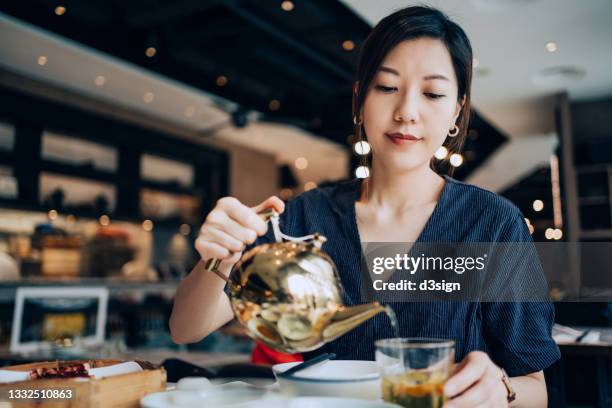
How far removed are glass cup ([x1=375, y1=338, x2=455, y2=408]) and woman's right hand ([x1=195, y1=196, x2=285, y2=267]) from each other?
247mm

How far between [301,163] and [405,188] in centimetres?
932

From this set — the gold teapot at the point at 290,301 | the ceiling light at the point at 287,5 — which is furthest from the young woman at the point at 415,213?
the ceiling light at the point at 287,5

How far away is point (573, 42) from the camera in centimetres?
514

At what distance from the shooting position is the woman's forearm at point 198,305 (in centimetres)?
99

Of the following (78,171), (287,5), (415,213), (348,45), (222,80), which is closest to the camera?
(415,213)

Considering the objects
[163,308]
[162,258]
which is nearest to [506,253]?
[163,308]

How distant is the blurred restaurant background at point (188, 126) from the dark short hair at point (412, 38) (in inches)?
54.9

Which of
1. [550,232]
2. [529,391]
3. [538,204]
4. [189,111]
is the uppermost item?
[189,111]

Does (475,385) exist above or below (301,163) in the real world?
below

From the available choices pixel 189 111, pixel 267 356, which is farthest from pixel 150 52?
pixel 267 356

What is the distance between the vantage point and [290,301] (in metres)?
0.69

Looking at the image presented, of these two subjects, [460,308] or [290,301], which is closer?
[290,301]

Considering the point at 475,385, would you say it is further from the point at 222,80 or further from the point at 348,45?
the point at 222,80

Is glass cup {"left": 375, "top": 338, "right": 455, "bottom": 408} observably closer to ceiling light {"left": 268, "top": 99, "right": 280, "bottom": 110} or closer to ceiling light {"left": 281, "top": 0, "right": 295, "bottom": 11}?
ceiling light {"left": 281, "top": 0, "right": 295, "bottom": 11}
